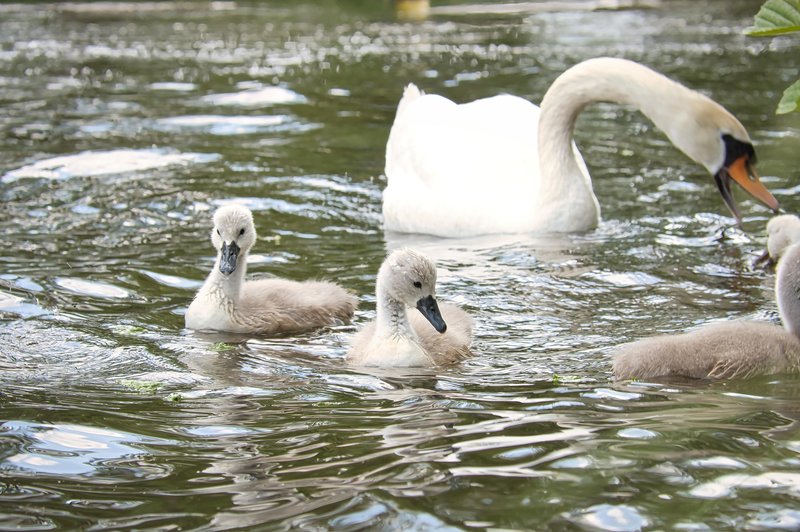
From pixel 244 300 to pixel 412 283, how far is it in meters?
1.38

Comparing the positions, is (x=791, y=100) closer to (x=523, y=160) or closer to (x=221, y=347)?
(x=221, y=347)

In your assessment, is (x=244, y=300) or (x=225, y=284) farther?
(x=244, y=300)

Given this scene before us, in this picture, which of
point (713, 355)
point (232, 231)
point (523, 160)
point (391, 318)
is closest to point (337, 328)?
point (232, 231)

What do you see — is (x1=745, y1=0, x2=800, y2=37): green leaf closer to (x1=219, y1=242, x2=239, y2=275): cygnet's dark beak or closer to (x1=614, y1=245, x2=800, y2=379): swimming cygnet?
(x1=614, y1=245, x2=800, y2=379): swimming cygnet

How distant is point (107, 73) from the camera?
17.6 metres

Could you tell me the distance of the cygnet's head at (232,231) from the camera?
7.64 metres

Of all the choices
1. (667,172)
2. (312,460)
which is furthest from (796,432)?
(667,172)

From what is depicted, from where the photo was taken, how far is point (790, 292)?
6469 millimetres

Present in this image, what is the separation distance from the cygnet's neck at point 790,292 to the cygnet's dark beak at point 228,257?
3.02 metres

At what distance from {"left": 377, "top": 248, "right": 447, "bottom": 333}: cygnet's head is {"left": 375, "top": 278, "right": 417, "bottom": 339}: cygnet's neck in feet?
0.04

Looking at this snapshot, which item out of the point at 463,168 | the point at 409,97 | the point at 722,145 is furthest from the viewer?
the point at 409,97

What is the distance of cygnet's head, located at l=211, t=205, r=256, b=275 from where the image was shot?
764cm

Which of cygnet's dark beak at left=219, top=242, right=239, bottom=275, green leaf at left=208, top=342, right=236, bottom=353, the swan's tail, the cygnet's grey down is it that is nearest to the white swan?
the swan's tail

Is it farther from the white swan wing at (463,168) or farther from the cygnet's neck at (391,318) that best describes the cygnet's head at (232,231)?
the white swan wing at (463,168)
